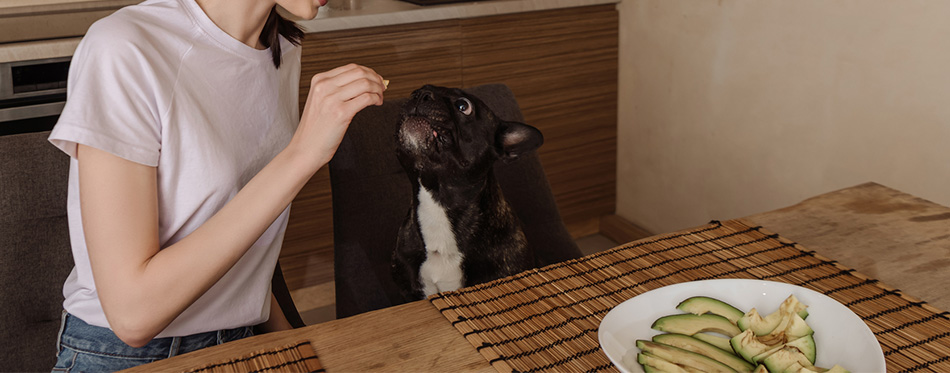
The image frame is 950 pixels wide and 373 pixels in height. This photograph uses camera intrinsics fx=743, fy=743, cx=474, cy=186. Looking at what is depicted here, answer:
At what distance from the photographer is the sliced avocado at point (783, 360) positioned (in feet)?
2.23

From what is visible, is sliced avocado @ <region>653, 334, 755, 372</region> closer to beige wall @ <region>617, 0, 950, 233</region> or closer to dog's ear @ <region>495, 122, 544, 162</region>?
dog's ear @ <region>495, 122, 544, 162</region>

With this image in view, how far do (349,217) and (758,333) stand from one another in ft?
2.81

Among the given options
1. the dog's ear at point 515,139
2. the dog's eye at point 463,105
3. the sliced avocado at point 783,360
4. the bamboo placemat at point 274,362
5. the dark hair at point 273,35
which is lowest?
the bamboo placemat at point 274,362

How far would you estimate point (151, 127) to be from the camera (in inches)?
37.3

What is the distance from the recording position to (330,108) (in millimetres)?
902

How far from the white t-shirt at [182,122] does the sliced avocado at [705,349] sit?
629 mm

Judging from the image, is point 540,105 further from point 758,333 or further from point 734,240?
point 758,333

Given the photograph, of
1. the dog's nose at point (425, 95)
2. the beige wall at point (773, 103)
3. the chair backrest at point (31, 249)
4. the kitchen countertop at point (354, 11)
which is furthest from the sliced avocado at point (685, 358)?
the kitchen countertop at point (354, 11)

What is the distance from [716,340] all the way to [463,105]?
0.56 meters

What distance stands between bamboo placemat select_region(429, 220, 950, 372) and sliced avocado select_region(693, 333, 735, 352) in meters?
0.10

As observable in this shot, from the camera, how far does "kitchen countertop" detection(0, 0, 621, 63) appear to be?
2.04 meters

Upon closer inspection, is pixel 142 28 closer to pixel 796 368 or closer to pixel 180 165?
pixel 180 165

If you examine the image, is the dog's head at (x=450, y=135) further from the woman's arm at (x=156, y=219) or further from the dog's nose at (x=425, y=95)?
the woman's arm at (x=156, y=219)

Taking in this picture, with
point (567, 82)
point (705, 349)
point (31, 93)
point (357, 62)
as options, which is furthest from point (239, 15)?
point (567, 82)
